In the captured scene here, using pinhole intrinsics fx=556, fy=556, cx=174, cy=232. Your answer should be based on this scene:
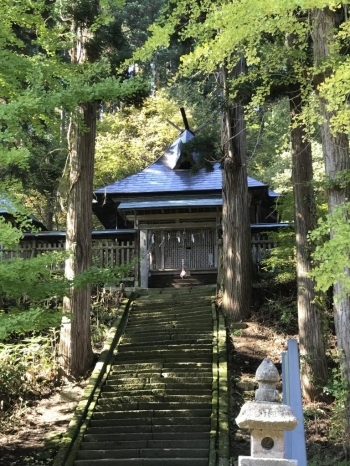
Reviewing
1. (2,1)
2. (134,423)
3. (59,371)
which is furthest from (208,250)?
(2,1)

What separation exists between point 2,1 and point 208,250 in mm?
11659

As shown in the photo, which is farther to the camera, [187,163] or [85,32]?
[187,163]

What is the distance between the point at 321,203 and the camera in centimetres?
1263

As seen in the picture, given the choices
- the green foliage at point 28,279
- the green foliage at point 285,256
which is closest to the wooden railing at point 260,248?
the green foliage at point 285,256

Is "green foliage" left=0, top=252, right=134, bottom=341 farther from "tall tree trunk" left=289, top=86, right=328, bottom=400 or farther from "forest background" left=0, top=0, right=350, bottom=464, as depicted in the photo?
"tall tree trunk" left=289, top=86, right=328, bottom=400

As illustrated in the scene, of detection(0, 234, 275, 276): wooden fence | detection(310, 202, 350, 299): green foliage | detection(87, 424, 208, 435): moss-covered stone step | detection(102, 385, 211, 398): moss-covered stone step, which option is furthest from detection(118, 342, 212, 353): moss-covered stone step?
detection(310, 202, 350, 299): green foliage

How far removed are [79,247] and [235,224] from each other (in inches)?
154

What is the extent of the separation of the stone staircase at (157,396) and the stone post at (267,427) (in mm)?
4553

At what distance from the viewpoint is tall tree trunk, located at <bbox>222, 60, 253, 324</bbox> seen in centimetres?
1275

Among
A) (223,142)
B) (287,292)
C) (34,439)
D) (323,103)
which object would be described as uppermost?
(223,142)

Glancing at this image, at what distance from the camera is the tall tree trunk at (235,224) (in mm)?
12750

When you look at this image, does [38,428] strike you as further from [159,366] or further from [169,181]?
[169,181]

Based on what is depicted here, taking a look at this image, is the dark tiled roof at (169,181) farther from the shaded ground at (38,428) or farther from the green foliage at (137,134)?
the shaded ground at (38,428)

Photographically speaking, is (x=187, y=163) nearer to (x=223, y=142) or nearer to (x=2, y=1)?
(x=223, y=142)
